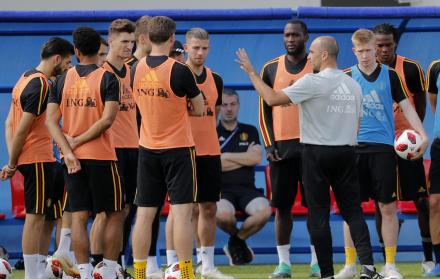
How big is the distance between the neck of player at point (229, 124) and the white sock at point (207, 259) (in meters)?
1.89

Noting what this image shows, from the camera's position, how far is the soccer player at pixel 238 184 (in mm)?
11797

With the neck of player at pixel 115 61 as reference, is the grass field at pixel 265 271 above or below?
below

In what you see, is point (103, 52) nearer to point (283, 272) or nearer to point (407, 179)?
point (283, 272)

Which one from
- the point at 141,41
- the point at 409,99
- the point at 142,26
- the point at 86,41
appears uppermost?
the point at 142,26

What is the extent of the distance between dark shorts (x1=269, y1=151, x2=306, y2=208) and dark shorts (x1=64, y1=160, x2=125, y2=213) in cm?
189

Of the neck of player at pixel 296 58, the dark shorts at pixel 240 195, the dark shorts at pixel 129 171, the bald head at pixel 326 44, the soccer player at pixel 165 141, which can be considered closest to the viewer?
the soccer player at pixel 165 141

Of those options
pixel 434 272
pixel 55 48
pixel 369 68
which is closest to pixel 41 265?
pixel 55 48

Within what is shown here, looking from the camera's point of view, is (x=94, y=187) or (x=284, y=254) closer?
(x=94, y=187)

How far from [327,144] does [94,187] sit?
70.8 inches

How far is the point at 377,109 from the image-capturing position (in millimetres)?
10258

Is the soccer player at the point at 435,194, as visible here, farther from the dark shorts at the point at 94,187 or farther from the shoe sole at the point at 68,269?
the shoe sole at the point at 68,269

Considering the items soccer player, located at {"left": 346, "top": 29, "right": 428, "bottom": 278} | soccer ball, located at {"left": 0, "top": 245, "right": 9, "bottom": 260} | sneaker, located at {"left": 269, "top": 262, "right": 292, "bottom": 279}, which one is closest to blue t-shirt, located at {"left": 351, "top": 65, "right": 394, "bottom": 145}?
soccer player, located at {"left": 346, "top": 29, "right": 428, "bottom": 278}

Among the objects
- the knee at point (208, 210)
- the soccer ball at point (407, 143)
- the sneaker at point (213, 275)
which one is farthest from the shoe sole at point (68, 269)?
the soccer ball at point (407, 143)

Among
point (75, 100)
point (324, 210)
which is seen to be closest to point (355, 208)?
point (324, 210)
